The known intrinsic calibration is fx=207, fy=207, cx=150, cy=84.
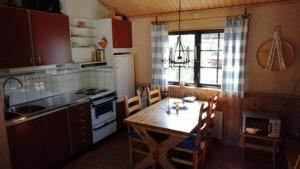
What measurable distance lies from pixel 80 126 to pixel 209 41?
2.61 meters

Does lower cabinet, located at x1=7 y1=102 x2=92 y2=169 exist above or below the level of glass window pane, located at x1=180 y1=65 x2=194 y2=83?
below

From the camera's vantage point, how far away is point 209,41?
367 centimetres

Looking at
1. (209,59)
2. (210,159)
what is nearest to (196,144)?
(210,159)

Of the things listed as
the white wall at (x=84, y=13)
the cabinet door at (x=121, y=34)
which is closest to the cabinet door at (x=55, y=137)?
the white wall at (x=84, y=13)

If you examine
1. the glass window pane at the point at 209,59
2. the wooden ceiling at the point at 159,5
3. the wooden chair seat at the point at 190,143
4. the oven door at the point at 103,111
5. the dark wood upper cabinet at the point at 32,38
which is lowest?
the wooden chair seat at the point at 190,143

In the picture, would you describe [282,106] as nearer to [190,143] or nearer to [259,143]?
[259,143]

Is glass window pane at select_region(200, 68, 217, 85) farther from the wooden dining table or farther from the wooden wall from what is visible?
the wooden dining table

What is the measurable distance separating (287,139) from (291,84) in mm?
821

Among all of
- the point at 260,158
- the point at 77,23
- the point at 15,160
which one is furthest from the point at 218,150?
the point at 77,23

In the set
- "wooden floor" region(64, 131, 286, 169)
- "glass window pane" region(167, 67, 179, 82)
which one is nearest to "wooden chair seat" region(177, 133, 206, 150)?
"wooden floor" region(64, 131, 286, 169)

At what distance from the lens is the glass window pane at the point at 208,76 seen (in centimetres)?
372

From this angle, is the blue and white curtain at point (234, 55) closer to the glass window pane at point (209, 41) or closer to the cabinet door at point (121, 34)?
the glass window pane at point (209, 41)

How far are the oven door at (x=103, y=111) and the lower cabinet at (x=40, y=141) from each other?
1.79ft

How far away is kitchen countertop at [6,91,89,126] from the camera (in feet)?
8.01
